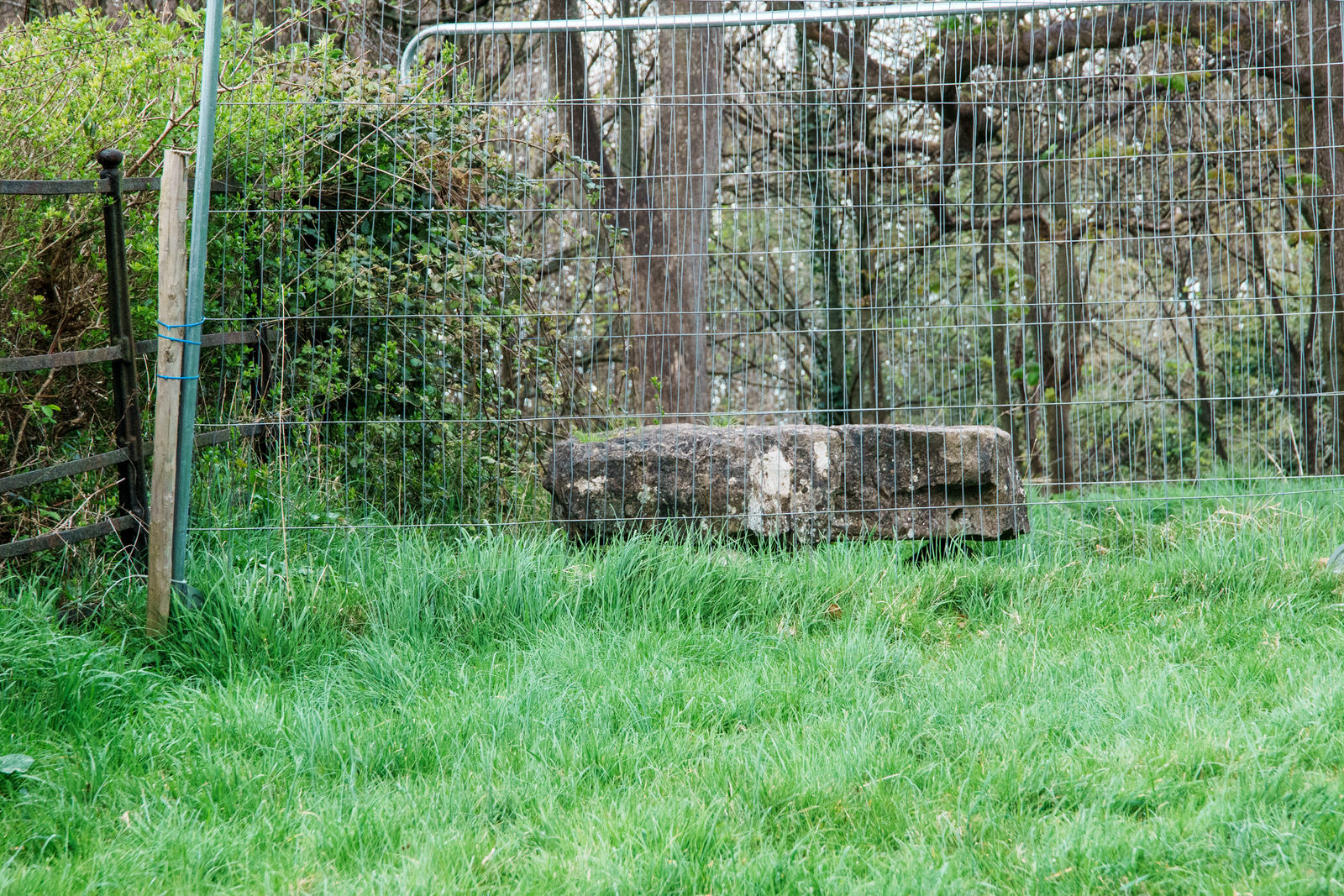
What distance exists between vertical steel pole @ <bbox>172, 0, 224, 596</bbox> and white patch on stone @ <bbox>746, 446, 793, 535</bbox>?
264 cm

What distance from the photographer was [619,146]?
8.96 meters

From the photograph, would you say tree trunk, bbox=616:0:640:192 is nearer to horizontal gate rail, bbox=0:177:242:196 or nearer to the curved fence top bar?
the curved fence top bar

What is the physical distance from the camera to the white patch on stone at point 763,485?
16.1ft

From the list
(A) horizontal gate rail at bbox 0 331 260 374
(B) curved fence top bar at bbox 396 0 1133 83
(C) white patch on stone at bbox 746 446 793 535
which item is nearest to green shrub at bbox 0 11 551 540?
(A) horizontal gate rail at bbox 0 331 260 374

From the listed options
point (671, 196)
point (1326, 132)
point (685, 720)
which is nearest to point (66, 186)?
point (685, 720)

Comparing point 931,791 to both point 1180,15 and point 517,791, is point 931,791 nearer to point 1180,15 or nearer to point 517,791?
point 517,791

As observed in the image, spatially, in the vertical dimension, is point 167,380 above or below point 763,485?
above

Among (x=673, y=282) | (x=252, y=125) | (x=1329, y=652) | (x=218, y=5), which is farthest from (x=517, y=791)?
(x=673, y=282)

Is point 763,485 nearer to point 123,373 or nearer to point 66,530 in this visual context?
point 123,373

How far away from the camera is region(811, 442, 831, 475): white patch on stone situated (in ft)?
16.3

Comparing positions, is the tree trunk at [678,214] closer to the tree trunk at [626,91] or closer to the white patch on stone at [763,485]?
the tree trunk at [626,91]

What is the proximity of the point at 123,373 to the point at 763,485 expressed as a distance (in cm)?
307

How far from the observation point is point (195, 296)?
3.97 metres

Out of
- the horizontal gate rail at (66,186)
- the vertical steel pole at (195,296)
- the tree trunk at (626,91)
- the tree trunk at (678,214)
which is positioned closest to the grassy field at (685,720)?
the vertical steel pole at (195,296)
